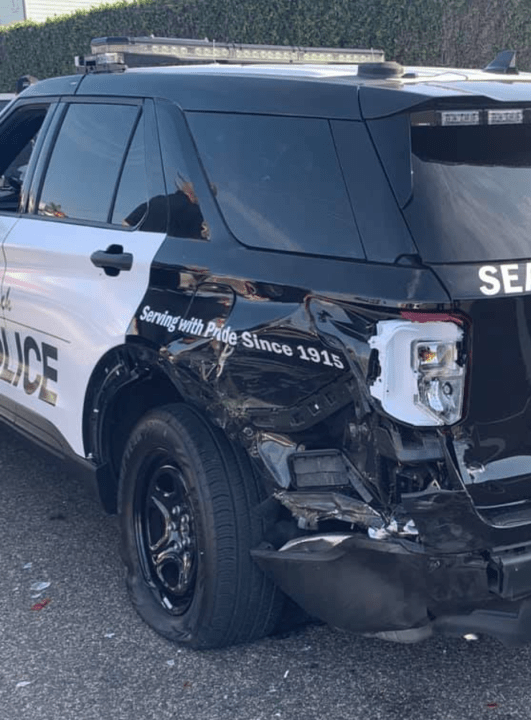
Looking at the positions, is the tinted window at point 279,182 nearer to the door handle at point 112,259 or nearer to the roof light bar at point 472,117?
the roof light bar at point 472,117

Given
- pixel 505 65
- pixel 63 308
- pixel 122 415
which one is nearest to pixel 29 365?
pixel 63 308

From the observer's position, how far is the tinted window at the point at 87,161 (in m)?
3.76

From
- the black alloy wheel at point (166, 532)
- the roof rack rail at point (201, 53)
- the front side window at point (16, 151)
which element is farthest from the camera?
the front side window at point (16, 151)

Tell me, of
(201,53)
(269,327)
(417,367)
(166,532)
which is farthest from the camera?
(201,53)

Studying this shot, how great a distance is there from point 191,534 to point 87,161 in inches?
62.0

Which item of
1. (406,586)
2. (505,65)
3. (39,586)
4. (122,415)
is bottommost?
(39,586)

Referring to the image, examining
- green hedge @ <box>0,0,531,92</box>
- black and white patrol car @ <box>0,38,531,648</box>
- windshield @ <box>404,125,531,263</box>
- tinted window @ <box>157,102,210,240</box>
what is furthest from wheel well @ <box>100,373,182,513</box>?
green hedge @ <box>0,0,531,92</box>

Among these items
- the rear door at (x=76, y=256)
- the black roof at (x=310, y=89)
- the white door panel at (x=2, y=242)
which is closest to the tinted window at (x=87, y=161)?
the rear door at (x=76, y=256)

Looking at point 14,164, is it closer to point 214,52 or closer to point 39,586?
point 214,52

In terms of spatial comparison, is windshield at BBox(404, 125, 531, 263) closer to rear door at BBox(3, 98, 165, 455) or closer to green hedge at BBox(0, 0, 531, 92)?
rear door at BBox(3, 98, 165, 455)

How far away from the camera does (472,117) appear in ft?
9.02

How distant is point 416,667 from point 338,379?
1.19m

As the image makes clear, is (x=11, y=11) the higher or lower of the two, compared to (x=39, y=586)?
higher

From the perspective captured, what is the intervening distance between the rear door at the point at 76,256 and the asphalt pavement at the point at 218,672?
2.24 feet
